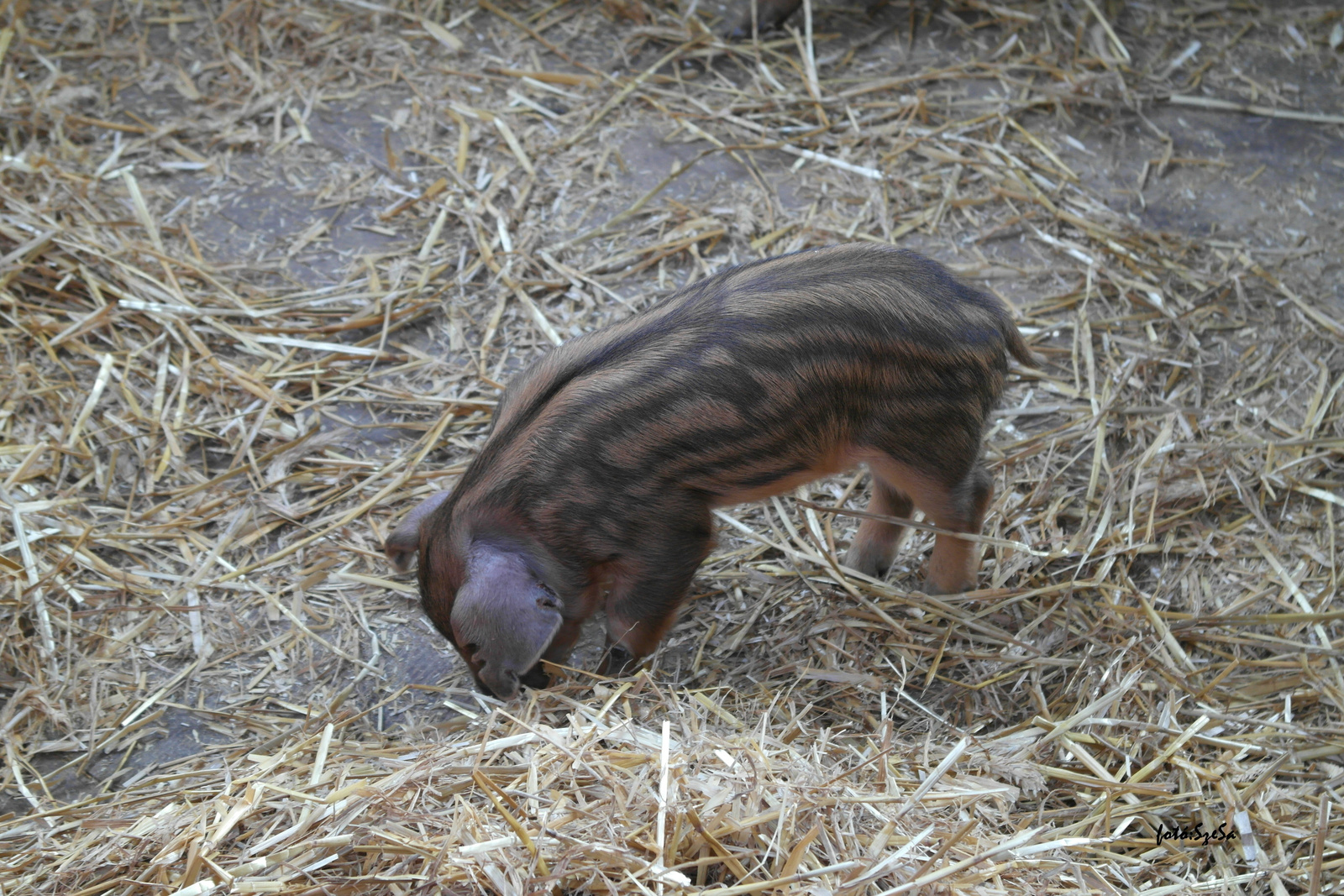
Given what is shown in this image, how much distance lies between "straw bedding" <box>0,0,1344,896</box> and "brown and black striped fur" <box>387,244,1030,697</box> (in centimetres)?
33

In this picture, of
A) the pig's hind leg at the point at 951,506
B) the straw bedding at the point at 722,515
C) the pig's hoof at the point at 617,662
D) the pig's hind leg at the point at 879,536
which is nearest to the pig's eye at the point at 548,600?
the straw bedding at the point at 722,515

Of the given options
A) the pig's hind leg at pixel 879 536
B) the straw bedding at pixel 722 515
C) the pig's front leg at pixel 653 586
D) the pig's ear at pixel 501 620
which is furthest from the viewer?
the pig's hind leg at pixel 879 536

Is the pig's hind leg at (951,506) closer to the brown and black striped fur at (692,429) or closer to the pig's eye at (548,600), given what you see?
the brown and black striped fur at (692,429)

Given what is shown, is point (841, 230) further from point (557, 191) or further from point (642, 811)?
point (642, 811)

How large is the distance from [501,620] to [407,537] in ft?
2.04

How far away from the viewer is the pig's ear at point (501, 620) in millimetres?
3096

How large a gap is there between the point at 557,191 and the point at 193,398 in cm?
194

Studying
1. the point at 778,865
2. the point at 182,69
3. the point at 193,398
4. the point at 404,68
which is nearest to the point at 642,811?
the point at 778,865

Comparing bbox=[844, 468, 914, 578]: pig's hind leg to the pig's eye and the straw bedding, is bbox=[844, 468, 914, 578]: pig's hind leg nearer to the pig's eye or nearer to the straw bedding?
the straw bedding

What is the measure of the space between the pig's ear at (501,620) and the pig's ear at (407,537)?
0.41 meters

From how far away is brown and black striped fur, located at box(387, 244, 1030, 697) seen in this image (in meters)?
3.15

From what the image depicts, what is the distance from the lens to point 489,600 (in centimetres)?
310

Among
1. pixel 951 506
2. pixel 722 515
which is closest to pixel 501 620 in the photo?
pixel 722 515

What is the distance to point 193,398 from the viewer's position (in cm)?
453
